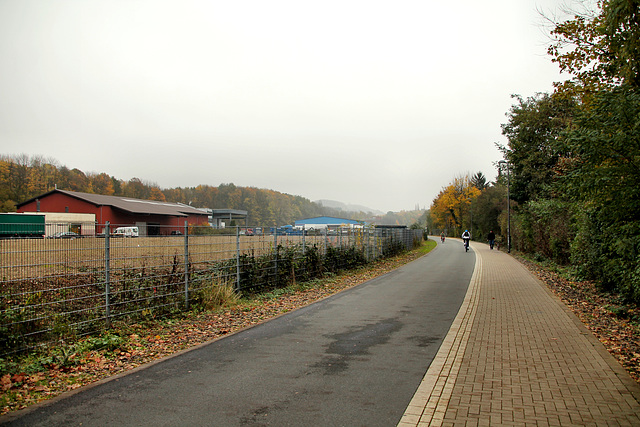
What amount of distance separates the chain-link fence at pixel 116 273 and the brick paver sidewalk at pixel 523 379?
202 inches

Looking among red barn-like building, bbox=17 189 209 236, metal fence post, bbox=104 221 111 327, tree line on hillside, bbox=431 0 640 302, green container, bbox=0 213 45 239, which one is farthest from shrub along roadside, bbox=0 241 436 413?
red barn-like building, bbox=17 189 209 236

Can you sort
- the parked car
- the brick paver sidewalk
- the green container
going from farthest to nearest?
the parked car → the green container → the brick paver sidewalk

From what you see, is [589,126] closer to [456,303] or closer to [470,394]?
[456,303]

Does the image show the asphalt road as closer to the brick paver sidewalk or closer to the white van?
the brick paver sidewalk

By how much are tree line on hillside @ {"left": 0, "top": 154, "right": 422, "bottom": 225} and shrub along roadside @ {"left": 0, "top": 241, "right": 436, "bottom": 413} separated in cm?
3789

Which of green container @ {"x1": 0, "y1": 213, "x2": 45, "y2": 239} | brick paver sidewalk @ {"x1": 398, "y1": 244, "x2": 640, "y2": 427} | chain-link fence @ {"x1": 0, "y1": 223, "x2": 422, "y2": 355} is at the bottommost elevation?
brick paver sidewalk @ {"x1": 398, "y1": 244, "x2": 640, "y2": 427}

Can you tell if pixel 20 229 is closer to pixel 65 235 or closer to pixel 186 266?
pixel 65 235

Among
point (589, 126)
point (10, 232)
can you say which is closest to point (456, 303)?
point (589, 126)

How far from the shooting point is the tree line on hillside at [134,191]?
45984mm

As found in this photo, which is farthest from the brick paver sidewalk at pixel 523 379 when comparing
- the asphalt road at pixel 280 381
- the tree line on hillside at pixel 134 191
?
the tree line on hillside at pixel 134 191

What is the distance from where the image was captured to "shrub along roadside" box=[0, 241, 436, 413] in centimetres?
469

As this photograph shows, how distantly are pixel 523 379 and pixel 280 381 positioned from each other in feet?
9.34

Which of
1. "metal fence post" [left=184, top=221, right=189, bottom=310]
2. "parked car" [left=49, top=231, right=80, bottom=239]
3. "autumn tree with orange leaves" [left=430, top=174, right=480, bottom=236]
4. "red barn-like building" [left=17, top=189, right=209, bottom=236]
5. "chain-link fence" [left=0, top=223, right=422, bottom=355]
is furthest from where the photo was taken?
"autumn tree with orange leaves" [left=430, top=174, right=480, bottom=236]

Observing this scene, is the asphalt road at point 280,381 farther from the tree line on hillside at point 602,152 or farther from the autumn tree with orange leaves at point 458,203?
the autumn tree with orange leaves at point 458,203
